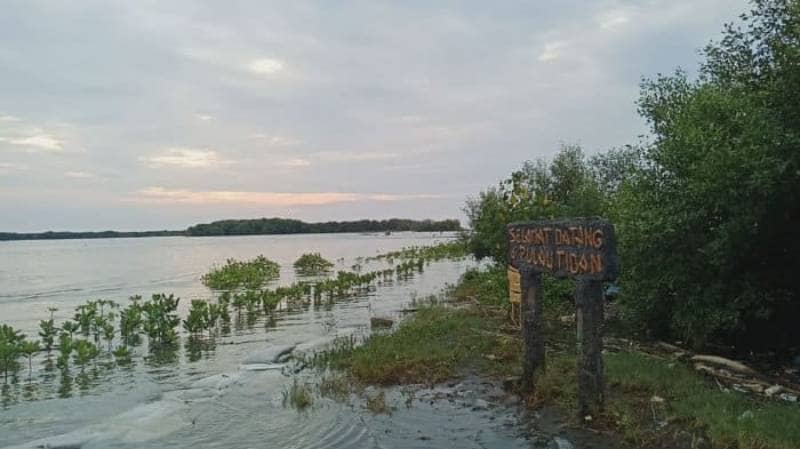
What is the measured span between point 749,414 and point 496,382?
11.9 ft

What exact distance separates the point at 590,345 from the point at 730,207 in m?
4.68

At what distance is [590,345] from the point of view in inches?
277

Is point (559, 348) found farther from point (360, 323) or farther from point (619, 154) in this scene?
point (619, 154)

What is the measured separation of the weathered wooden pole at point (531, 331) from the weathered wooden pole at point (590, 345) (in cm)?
144

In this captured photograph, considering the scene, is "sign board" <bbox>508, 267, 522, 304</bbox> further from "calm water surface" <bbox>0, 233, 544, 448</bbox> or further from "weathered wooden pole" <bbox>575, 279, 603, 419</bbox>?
"weathered wooden pole" <bbox>575, 279, 603, 419</bbox>

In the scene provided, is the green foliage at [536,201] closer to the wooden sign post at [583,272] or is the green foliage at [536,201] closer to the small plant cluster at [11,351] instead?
the wooden sign post at [583,272]

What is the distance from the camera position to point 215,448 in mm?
7297

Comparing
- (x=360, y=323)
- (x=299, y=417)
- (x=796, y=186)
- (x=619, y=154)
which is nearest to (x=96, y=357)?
(x=360, y=323)

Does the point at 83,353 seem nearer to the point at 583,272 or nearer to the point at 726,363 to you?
the point at 583,272

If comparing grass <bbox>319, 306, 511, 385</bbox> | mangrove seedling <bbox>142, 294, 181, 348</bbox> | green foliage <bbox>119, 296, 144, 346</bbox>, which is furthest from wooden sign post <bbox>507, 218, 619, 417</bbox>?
green foliage <bbox>119, 296, 144, 346</bbox>

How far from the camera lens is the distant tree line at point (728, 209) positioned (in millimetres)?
9617

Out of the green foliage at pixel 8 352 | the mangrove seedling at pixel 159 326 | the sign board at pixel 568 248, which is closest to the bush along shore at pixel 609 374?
the sign board at pixel 568 248

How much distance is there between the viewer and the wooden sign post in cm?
680

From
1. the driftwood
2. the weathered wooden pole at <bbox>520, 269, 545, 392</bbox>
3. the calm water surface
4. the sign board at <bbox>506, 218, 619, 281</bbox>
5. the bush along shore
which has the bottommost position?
the calm water surface
